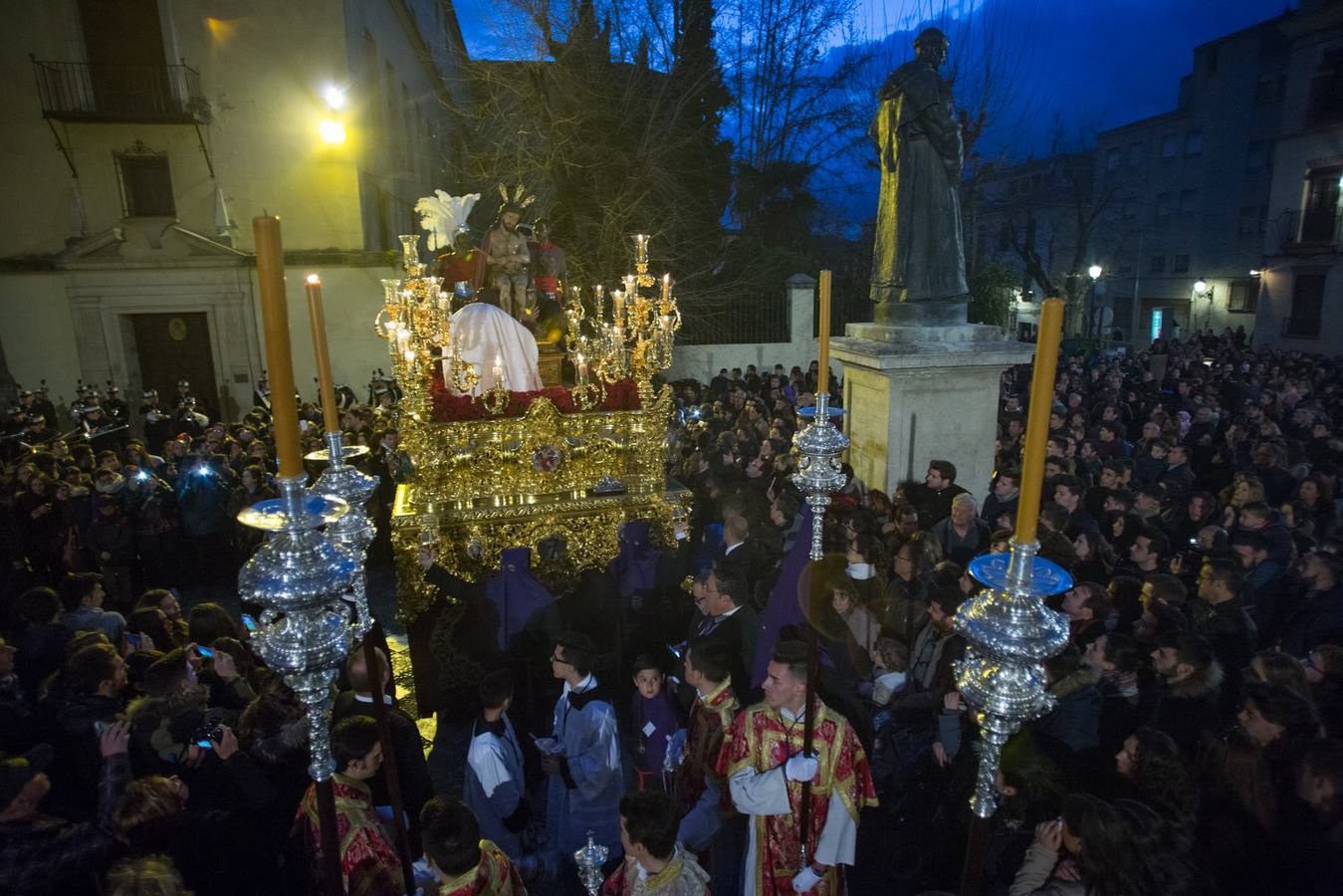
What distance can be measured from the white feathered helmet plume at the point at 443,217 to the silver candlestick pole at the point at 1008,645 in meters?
8.33

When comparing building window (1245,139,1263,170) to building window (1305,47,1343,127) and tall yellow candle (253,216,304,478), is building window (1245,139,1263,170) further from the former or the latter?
tall yellow candle (253,216,304,478)

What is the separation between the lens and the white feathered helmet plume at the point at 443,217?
8789 millimetres

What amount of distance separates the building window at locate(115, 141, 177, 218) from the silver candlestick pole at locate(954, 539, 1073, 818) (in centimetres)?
1883

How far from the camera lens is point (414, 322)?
688cm

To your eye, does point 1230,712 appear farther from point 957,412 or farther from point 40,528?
point 40,528

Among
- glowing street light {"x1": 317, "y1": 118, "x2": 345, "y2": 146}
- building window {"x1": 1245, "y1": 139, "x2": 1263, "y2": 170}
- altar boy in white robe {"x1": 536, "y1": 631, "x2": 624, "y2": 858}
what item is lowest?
altar boy in white robe {"x1": 536, "y1": 631, "x2": 624, "y2": 858}

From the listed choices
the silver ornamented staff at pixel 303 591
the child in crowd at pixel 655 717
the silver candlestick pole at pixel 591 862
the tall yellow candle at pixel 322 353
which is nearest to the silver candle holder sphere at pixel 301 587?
the silver ornamented staff at pixel 303 591

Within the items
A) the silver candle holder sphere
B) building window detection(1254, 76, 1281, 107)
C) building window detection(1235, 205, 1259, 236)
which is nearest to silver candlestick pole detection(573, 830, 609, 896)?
the silver candle holder sphere

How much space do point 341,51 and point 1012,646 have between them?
18.2m

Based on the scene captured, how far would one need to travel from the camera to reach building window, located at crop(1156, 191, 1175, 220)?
1348 inches

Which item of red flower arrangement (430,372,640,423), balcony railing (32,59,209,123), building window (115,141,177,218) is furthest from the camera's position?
building window (115,141,177,218)

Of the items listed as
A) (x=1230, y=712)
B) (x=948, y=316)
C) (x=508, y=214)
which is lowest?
(x=1230, y=712)

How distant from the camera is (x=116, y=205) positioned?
51.4ft

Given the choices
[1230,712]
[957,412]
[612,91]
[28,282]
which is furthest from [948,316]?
[28,282]
